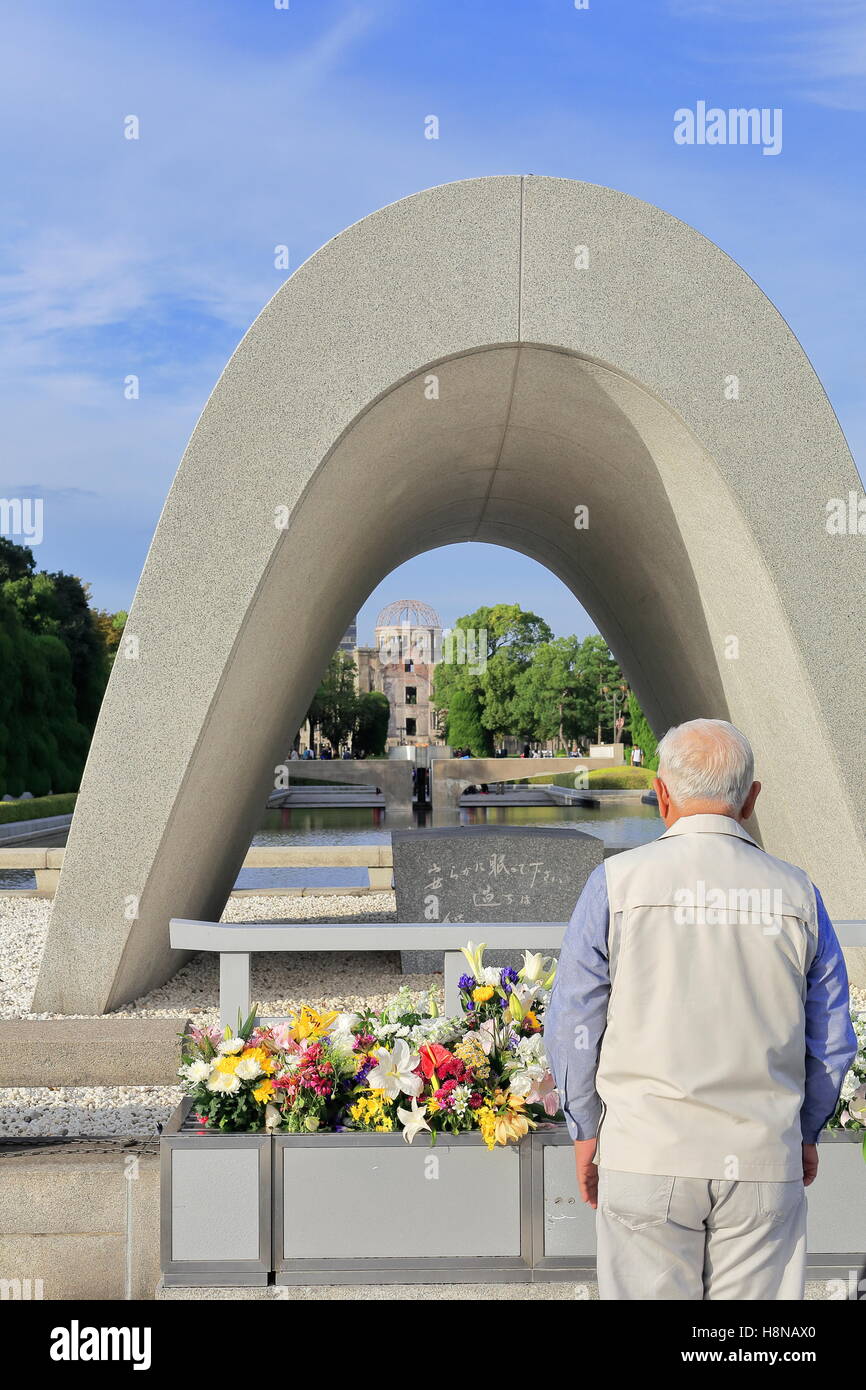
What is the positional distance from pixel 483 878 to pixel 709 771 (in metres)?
6.89

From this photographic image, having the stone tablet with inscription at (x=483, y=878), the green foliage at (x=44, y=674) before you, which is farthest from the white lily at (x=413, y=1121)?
the green foliage at (x=44, y=674)

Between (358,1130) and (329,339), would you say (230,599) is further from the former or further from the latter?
(358,1130)

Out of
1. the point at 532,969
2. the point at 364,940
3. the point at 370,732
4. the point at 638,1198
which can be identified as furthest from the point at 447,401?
the point at 370,732

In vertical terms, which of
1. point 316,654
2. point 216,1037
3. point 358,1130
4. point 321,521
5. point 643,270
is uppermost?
point 643,270

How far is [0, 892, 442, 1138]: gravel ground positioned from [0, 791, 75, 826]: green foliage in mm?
12447

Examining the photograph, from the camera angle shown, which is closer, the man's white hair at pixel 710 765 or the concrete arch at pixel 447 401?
the man's white hair at pixel 710 765

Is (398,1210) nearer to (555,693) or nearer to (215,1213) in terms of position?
(215,1213)

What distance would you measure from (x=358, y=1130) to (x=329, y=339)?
4.40 metres

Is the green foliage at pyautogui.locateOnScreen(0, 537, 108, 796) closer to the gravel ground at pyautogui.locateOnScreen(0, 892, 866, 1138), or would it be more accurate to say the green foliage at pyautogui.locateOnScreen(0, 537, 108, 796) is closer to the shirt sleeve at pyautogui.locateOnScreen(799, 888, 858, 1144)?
the gravel ground at pyautogui.locateOnScreen(0, 892, 866, 1138)

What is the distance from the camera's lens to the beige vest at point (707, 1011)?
7.76 feet

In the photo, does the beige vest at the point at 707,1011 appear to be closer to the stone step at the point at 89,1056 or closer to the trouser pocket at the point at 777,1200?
the trouser pocket at the point at 777,1200

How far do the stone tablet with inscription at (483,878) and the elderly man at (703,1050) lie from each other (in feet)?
22.2

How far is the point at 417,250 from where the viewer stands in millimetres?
6352
